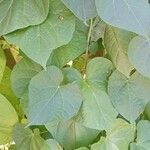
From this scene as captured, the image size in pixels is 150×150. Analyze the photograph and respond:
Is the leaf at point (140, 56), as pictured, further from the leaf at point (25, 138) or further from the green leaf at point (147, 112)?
the leaf at point (25, 138)

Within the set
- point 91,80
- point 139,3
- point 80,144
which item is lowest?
point 80,144

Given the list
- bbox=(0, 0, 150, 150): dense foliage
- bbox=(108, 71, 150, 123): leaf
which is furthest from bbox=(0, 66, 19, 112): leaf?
bbox=(108, 71, 150, 123): leaf

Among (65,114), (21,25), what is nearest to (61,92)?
(65,114)

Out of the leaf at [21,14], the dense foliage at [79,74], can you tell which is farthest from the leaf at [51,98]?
the leaf at [21,14]

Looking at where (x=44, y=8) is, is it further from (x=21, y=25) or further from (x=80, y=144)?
(x=80, y=144)

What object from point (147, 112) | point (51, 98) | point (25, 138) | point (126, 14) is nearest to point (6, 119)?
point (25, 138)

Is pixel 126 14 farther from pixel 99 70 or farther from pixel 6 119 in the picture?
pixel 6 119

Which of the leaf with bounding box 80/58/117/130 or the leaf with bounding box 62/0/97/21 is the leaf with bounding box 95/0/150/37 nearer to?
the leaf with bounding box 62/0/97/21
